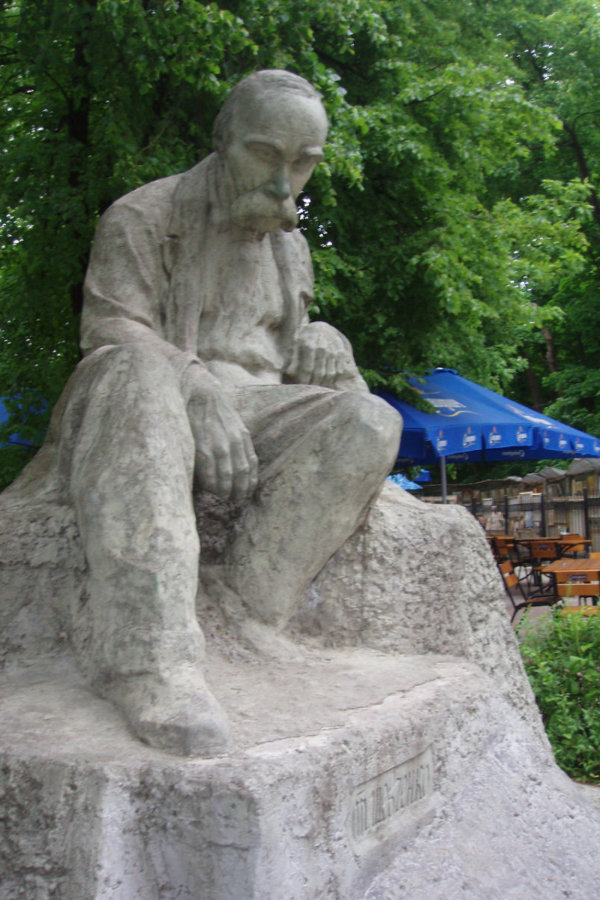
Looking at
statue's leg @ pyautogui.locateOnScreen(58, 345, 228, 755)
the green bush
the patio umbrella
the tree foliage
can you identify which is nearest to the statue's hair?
statue's leg @ pyautogui.locateOnScreen(58, 345, 228, 755)

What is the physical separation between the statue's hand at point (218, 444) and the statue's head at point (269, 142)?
27.5 inches

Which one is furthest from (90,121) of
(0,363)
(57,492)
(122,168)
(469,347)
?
(57,492)

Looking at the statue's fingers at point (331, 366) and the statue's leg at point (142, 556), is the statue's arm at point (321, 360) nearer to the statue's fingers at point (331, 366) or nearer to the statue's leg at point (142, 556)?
the statue's fingers at point (331, 366)

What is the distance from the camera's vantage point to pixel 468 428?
873 centimetres

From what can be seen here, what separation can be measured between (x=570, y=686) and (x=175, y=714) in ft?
10.9

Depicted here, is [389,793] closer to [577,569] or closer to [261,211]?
[261,211]

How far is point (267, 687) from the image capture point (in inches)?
88.7

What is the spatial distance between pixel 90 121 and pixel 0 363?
6.65ft

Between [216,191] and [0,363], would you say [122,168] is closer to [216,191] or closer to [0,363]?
[0,363]

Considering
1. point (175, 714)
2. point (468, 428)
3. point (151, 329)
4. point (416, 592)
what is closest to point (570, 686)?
point (416, 592)

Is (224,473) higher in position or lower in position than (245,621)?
higher

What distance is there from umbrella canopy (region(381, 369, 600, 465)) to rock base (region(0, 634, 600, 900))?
6.12m

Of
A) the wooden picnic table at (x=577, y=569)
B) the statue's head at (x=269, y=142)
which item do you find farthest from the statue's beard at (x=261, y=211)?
the wooden picnic table at (x=577, y=569)

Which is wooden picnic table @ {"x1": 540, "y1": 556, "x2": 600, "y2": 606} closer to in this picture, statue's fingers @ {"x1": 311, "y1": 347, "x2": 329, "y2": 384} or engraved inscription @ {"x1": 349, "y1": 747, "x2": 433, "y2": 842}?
statue's fingers @ {"x1": 311, "y1": 347, "x2": 329, "y2": 384}
